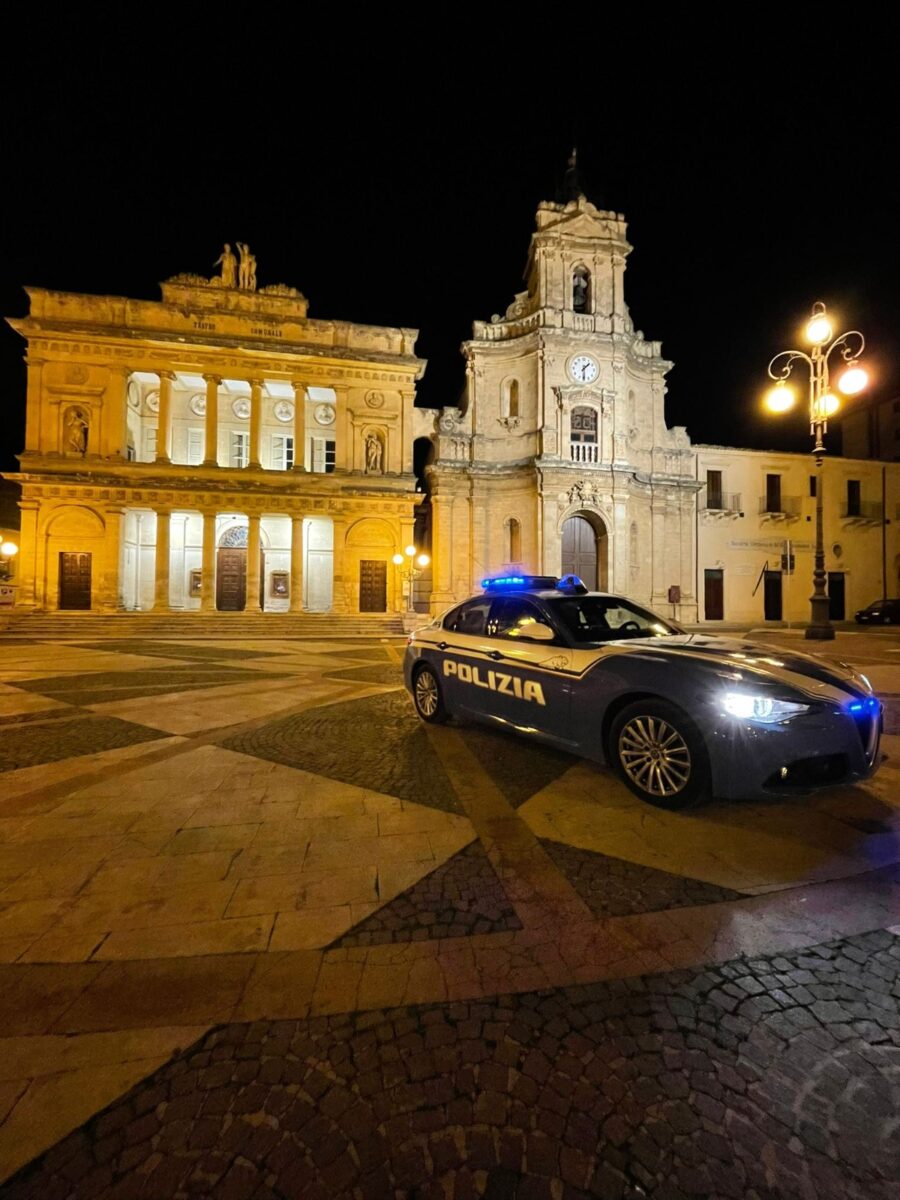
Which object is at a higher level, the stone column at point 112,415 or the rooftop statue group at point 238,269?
the rooftop statue group at point 238,269

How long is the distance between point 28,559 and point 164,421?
896cm

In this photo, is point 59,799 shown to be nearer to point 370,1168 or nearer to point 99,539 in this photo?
point 370,1168

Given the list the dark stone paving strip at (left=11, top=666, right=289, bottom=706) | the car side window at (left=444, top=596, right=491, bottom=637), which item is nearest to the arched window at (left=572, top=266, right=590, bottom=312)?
the dark stone paving strip at (left=11, top=666, right=289, bottom=706)

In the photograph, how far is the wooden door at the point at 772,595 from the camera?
29.4 meters

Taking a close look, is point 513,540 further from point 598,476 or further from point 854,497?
point 854,497

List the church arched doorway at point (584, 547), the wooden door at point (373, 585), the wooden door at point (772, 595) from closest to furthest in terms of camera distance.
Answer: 1. the church arched doorway at point (584, 547)
2. the wooden door at point (373, 585)
3. the wooden door at point (772, 595)

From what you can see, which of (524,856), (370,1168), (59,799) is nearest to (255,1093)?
(370,1168)

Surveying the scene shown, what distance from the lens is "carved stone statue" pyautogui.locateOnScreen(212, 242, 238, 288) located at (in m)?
26.4

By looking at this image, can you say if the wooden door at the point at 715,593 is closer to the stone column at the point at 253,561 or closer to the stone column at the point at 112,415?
the stone column at the point at 253,561

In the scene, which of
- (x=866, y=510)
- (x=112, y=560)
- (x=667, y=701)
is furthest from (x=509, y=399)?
(x=667, y=701)

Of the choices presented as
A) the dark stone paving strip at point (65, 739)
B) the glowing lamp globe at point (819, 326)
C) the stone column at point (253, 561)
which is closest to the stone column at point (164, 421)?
the stone column at point (253, 561)

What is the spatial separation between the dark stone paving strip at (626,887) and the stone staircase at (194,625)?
1787 cm

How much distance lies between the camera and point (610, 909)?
98.8 inches

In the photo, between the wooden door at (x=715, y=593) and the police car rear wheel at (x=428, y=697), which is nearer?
the police car rear wheel at (x=428, y=697)
